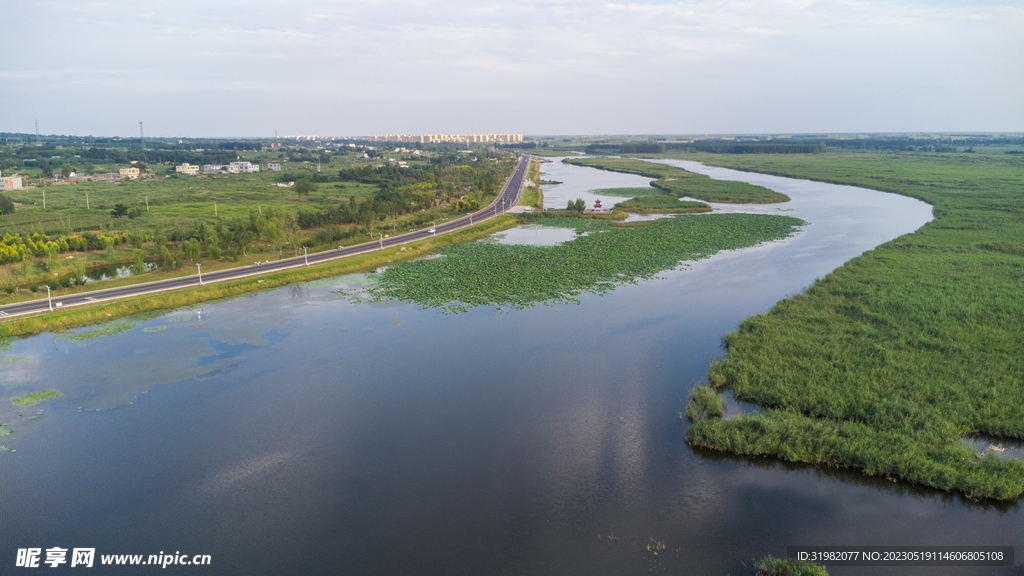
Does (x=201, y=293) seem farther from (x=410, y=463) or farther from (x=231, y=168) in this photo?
(x=231, y=168)

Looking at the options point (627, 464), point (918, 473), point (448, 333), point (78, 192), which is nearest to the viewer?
point (918, 473)

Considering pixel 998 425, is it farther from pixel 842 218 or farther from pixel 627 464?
pixel 842 218

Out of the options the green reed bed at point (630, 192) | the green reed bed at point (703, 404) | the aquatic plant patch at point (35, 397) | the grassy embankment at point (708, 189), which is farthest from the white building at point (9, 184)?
the green reed bed at point (703, 404)

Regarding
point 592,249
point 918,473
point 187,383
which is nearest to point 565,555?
point 918,473

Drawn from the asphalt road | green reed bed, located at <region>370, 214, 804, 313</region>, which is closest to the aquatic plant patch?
the asphalt road

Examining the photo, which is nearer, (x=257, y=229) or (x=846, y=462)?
(x=846, y=462)
